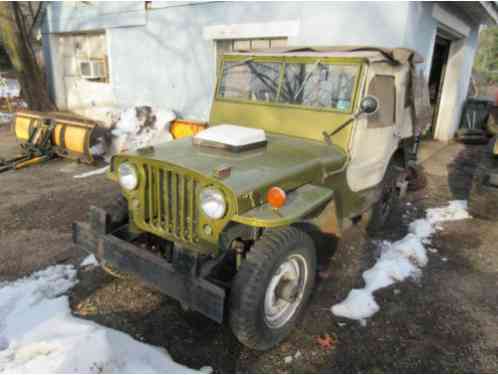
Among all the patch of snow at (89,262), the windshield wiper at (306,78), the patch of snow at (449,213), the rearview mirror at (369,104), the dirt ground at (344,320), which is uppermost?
the windshield wiper at (306,78)

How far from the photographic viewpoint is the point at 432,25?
694cm

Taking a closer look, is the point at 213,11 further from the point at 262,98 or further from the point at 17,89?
the point at 17,89

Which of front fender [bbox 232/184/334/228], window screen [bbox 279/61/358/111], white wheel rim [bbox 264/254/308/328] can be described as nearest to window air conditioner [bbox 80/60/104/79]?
window screen [bbox 279/61/358/111]

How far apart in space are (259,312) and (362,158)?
191 cm

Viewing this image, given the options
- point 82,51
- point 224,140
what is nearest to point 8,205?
point 224,140

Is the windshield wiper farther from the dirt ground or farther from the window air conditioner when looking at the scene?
the window air conditioner

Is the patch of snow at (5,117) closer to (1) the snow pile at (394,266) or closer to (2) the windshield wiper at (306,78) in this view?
(2) the windshield wiper at (306,78)

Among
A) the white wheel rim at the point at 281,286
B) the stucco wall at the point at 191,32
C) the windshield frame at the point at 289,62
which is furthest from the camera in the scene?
the stucco wall at the point at 191,32

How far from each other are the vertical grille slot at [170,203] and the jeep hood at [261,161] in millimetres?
106

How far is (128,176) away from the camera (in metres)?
2.76

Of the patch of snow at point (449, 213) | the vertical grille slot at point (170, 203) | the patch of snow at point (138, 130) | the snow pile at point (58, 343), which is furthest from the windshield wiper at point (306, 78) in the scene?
the patch of snow at point (138, 130)

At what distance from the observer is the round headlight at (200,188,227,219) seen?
7.59 feet

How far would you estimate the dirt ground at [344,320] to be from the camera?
262 centimetres

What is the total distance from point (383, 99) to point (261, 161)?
5.49 ft
